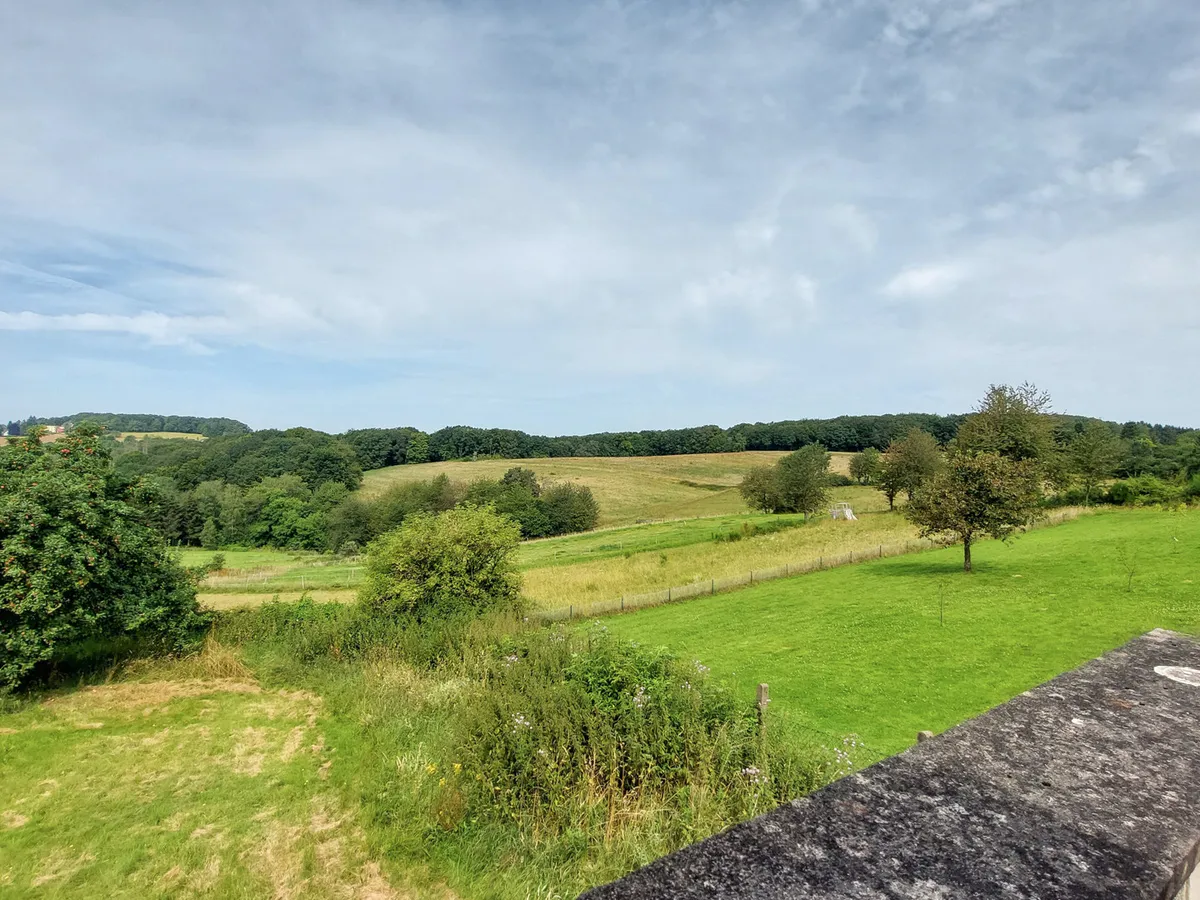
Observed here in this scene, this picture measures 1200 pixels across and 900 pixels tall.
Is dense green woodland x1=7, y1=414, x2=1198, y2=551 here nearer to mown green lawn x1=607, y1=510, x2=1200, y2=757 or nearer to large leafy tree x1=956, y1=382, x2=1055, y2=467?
large leafy tree x1=956, y1=382, x2=1055, y2=467

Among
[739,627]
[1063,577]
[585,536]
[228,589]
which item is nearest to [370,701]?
[739,627]

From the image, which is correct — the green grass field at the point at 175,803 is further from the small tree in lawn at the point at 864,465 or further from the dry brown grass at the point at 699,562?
the small tree in lawn at the point at 864,465

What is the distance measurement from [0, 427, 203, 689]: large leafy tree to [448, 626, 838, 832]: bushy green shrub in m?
10.6

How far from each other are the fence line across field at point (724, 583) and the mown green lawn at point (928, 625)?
3.26 ft

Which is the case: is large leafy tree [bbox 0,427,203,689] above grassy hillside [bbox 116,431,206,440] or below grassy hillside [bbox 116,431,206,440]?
below

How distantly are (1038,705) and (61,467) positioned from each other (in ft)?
65.0

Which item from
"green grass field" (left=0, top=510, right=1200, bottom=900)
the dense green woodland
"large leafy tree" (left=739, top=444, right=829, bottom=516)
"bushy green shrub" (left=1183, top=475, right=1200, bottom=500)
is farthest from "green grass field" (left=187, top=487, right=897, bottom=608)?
"bushy green shrub" (left=1183, top=475, right=1200, bottom=500)

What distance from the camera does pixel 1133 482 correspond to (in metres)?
41.9

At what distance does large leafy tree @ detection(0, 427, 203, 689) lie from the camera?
12.9 metres

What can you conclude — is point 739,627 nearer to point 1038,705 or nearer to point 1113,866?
point 1038,705

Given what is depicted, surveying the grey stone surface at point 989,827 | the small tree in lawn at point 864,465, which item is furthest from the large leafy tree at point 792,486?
the grey stone surface at point 989,827

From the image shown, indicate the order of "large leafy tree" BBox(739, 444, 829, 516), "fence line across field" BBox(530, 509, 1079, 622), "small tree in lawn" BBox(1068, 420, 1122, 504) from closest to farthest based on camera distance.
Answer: "fence line across field" BBox(530, 509, 1079, 622), "small tree in lawn" BBox(1068, 420, 1122, 504), "large leafy tree" BBox(739, 444, 829, 516)

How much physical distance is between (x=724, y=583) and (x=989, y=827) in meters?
26.7

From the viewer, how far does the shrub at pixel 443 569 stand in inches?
737
